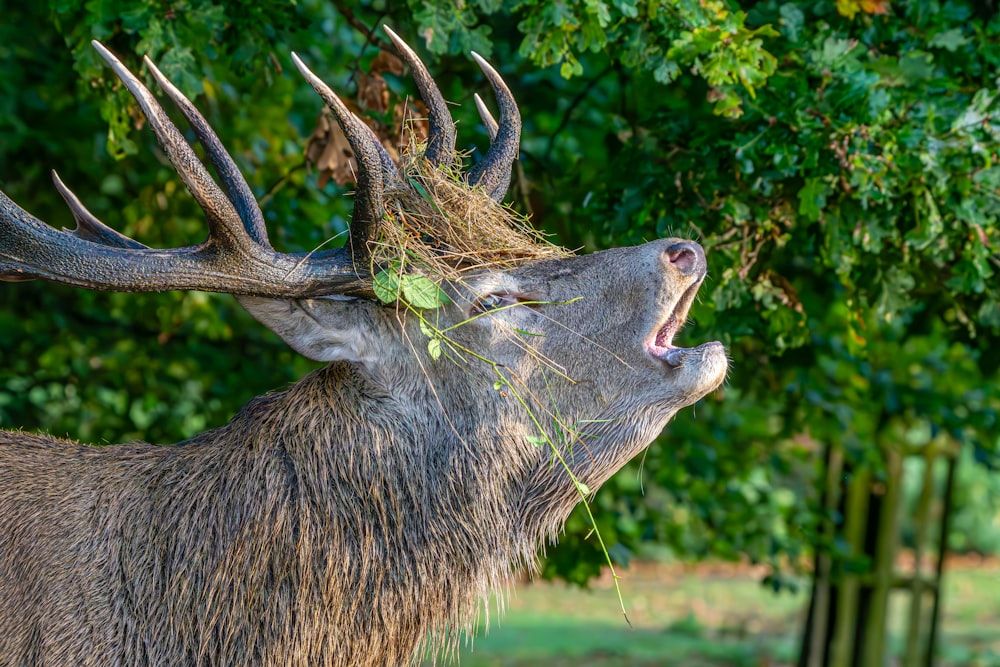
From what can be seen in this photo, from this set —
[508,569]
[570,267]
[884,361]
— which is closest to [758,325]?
[570,267]

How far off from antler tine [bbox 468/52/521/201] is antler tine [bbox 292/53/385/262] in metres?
0.42

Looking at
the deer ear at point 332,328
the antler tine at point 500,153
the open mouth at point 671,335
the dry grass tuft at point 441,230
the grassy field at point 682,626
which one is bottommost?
the grassy field at point 682,626

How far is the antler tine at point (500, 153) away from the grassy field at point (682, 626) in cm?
467

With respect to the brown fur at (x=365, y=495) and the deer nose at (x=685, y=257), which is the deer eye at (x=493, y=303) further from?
the deer nose at (x=685, y=257)

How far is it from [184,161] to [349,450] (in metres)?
0.82

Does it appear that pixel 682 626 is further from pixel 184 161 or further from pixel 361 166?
pixel 184 161

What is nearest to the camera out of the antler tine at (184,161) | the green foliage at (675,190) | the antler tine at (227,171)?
the antler tine at (184,161)

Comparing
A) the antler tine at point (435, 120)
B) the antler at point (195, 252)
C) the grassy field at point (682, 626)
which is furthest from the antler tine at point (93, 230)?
the grassy field at point (682, 626)

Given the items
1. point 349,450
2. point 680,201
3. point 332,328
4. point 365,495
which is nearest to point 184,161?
point 332,328

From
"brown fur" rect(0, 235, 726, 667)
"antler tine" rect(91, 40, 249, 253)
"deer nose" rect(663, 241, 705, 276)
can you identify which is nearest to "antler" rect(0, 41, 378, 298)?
"antler tine" rect(91, 40, 249, 253)

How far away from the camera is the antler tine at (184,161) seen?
2686 mm

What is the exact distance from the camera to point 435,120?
3.18 metres

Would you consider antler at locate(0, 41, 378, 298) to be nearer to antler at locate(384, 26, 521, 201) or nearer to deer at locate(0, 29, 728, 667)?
deer at locate(0, 29, 728, 667)

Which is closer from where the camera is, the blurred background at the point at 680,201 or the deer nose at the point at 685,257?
the deer nose at the point at 685,257
